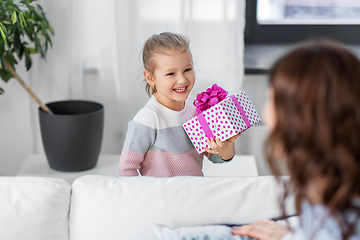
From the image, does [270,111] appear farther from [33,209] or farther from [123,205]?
[33,209]

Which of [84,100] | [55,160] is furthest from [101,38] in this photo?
[55,160]

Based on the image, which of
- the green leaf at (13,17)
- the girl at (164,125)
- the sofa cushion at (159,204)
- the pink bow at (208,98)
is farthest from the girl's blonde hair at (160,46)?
the green leaf at (13,17)

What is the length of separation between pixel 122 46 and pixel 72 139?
0.59 m

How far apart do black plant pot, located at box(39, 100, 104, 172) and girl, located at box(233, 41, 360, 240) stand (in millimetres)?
1321

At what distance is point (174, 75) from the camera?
144 centimetres

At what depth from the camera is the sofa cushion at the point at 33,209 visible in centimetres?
117

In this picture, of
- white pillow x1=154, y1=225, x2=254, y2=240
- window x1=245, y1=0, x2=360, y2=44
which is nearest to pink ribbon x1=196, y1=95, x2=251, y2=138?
white pillow x1=154, y1=225, x2=254, y2=240

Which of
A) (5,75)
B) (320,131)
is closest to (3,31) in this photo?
(5,75)

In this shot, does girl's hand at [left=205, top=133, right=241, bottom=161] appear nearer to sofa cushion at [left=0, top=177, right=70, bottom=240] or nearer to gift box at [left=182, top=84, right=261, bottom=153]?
gift box at [left=182, top=84, right=261, bottom=153]

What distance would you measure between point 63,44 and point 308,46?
5.70ft

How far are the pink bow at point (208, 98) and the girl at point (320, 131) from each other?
550 mm

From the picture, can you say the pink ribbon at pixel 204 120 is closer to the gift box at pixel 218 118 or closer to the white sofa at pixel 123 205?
the gift box at pixel 218 118

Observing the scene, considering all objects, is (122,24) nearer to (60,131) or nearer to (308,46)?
(60,131)

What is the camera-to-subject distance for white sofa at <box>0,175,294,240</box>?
1.17 m
